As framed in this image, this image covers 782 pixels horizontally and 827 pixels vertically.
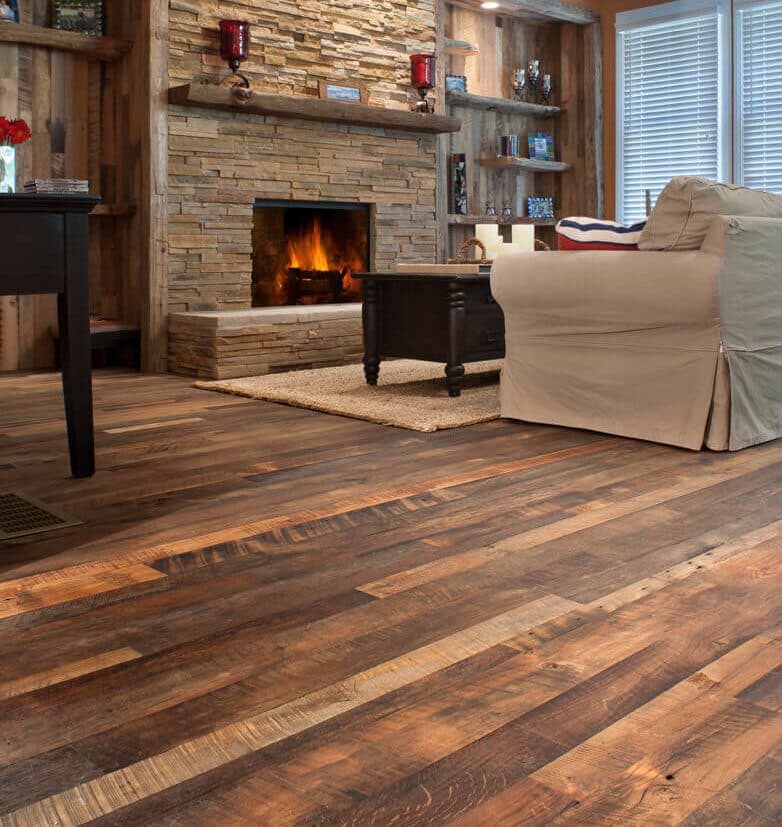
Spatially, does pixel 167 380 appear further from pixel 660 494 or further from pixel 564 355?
pixel 660 494

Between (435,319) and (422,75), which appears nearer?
(435,319)

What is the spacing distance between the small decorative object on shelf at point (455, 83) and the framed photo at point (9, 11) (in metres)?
2.80

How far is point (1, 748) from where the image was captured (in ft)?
4.19

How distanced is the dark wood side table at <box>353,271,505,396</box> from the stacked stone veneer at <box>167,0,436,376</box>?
0.96 metres

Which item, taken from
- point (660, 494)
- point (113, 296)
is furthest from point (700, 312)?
point (113, 296)

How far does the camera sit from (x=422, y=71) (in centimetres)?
613

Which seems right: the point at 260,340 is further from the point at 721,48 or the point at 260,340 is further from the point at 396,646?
the point at 721,48

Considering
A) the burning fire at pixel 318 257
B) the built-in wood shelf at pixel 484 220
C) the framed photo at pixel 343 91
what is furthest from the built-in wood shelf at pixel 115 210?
the built-in wood shelf at pixel 484 220

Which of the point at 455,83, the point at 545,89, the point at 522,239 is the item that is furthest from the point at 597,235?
the point at 545,89

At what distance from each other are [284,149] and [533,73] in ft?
8.32

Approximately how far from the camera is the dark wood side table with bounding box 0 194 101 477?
8.07 ft

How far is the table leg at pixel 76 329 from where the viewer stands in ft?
8.45

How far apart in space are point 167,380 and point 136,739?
371 cm

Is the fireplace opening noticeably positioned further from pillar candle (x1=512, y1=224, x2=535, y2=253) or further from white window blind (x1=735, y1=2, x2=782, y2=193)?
white window blind (x1=735, y1=2, x2=782, y2=193)
